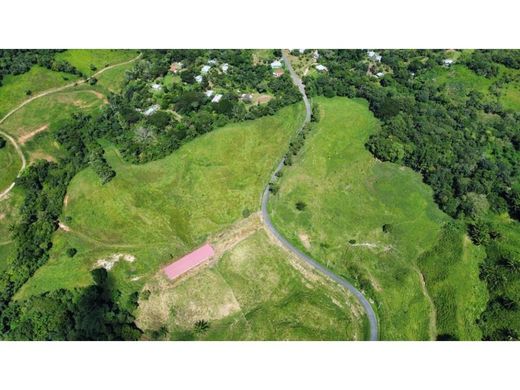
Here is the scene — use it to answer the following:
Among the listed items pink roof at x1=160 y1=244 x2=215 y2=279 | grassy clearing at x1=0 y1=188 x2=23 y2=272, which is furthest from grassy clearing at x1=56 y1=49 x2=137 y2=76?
pink roof at x1=160 y1=244 x2=215 y2=279

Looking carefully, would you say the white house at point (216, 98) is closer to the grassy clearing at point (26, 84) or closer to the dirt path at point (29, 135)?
the dirt path at point (29, 135)

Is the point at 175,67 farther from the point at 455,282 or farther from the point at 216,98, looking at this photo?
the point at 455,282

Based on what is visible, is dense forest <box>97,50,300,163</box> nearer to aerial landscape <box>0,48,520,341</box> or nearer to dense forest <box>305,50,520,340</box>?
aerial landscape <box>0,48,520,341</box>

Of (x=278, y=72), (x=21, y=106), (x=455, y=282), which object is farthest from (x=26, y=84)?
(x=455, y=282)

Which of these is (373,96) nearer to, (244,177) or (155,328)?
(244,177)

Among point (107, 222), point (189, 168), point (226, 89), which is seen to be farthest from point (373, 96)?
point (107, 222)

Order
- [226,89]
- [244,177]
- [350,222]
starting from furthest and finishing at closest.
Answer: [226,89] < [244,177] < [350,222]

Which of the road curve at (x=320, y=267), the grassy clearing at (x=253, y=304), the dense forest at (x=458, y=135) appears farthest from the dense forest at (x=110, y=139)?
the road curve at (x=320, y=267)
